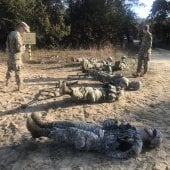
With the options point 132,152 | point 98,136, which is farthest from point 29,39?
point 132,152

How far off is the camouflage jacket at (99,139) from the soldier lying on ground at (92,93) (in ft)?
7.12

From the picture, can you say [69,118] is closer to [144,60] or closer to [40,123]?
[40,123]

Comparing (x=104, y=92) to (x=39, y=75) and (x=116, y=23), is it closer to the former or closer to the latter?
(x=39, y=75)

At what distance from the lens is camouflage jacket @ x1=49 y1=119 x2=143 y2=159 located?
5.59 meters

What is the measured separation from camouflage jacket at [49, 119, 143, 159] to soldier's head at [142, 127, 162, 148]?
0.61 feet

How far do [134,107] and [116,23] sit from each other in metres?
16.7

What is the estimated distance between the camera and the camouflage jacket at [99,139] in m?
5.59

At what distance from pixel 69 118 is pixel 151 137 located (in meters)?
2.05

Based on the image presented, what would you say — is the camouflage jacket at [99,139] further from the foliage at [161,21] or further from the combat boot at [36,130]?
the foliage at [161,21]

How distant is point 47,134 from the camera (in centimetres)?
568

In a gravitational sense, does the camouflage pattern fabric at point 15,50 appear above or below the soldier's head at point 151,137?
above

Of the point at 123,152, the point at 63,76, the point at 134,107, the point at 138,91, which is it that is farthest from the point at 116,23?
the point at 123,152

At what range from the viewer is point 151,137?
585cm

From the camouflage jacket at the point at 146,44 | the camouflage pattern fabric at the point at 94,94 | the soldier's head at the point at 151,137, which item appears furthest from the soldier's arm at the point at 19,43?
the soldier's head at the point at 151,137
